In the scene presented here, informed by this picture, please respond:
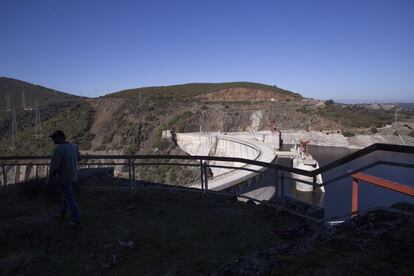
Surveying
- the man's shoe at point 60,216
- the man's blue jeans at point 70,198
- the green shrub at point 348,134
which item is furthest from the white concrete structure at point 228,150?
the green shrub at point 348,134

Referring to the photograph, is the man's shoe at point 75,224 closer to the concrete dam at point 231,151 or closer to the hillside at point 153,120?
the concrete dam at point 231,151

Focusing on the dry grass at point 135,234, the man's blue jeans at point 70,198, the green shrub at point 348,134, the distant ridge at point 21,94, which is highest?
the distant ridge at point 21,94

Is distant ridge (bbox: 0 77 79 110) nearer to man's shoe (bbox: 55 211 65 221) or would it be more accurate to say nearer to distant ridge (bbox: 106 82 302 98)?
distant ridge (bbox: 106 82 302 98)

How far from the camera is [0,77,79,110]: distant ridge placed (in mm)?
101188

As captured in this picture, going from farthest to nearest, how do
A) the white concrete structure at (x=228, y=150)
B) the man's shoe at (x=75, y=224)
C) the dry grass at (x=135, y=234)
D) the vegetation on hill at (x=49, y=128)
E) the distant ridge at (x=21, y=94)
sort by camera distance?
the distant ridge at (x=21, y=94) < the vegetation on hill at (x=49, y=128) < the white concrete structure at (x=228, y=150) < the man's shoe at (x=75, y=224) < the dry grass at (x=135, y=234)

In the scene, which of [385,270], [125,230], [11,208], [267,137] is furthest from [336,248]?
[267,137]

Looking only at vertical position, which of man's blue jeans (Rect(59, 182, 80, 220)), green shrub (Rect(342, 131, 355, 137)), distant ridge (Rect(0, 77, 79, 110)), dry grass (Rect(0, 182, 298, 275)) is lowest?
green shrub (Rect(342, 131, 355, 137))

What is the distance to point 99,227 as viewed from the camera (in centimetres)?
530

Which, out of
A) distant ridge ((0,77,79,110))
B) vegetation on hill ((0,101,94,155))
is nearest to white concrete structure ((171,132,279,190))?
vegetation on hill ((0,101,94,155))

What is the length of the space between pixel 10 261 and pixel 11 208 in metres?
2.81

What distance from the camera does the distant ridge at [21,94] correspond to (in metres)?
101

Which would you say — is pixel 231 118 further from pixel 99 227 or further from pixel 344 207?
pixel 99 227

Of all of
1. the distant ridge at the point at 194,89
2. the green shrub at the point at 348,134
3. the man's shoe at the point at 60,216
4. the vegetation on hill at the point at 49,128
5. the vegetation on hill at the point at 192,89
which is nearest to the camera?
the man's shoe at the point at 60,216

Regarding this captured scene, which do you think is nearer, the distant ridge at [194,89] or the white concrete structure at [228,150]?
the white concrete structure at [228,150]
